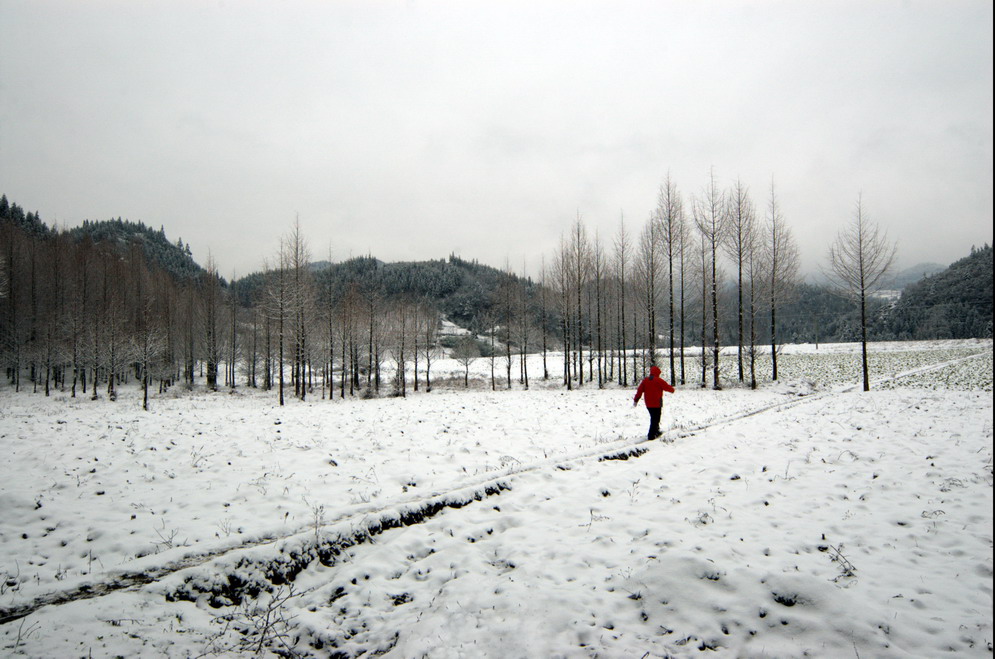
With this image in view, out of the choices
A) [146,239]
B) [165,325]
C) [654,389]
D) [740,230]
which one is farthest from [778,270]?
[146,239]

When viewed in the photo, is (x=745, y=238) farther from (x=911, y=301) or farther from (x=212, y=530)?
(x=911, y=301)

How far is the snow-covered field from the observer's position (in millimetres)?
4211

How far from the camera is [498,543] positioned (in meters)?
6.23

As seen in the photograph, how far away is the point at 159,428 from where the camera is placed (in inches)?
479

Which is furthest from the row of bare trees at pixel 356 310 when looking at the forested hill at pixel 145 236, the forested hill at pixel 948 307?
the forested hill at pixel 145 236

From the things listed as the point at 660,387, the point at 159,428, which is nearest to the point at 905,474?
the point at 660,387

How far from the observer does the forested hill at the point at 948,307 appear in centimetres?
7275

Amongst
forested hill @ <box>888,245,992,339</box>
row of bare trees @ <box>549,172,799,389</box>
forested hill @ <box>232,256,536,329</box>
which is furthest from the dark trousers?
forested hill @ <box>232,256,536,329</box>

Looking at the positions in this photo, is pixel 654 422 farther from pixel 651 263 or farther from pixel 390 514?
pixel 651 263

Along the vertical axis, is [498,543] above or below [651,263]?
below

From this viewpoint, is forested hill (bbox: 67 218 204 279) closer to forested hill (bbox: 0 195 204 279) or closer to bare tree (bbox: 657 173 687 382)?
forested hill (bbox: 0 195 204 279)

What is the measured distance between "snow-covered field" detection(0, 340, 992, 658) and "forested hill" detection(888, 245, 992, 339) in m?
88.6

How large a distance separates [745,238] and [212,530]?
3102 centimetres

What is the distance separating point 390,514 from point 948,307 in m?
118
